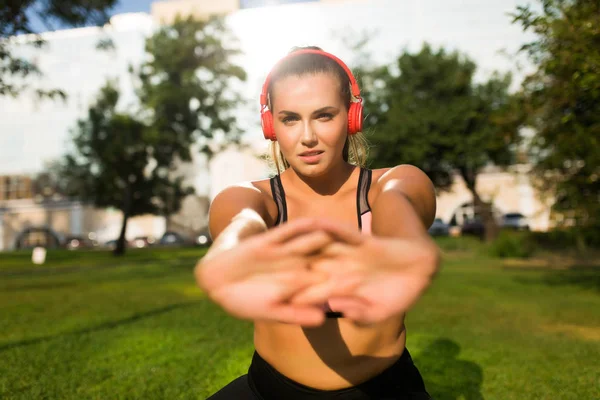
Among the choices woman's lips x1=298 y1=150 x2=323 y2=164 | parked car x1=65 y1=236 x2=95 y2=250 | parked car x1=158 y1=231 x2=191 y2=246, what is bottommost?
parked car x1=65 y1=236 x2=95 y2=250

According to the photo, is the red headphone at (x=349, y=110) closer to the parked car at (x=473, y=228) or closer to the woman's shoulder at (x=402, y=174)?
the woman's shoulder at (x=402, y=174)

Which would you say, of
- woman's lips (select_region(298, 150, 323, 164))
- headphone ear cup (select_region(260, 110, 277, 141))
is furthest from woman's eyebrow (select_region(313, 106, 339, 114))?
headphone ear cup (select_region(260, 110, 277, 141))

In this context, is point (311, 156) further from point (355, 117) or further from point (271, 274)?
point (271, 274)

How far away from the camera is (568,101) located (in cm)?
1054

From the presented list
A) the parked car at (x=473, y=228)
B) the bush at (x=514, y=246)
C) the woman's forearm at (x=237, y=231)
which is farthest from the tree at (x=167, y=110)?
the woman's forearm at (x=237, y=231)

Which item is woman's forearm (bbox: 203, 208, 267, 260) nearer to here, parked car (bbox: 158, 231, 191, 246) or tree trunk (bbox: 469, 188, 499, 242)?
tree trunk (bbox: 469, 188, 499, 242)

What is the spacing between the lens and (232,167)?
72188 millimetres

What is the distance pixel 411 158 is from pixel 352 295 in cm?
3422

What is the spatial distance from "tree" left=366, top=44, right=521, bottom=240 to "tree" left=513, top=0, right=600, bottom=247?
678 inches

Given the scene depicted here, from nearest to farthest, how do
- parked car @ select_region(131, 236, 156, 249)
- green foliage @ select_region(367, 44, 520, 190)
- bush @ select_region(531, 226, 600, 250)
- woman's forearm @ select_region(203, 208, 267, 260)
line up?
1. woman's forearm @ select_region(203, 208, 267, 260)
2. bush @ select_region(531, 226, 600, 250)
3. green foliage @ select_region(367, 44, 520, 190)
4. parked car @ select_region(131, 236, 156, 249)

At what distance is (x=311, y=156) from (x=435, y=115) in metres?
33.5

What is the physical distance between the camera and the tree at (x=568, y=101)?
26.6 ft

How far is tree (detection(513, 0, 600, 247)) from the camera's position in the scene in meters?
8.12

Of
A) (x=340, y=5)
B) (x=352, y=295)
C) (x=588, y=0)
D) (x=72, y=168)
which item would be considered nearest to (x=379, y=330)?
(x=352, y=295)
